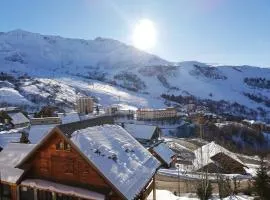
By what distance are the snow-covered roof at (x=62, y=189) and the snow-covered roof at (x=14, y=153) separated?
4238 millimetres

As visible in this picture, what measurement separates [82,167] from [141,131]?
166 ft

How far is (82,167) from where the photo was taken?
79.7 feet

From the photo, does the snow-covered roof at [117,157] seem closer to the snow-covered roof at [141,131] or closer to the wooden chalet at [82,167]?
the wooden chalet at [82,167]

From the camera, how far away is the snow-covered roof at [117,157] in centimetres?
2309

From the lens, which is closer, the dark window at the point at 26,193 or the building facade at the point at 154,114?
the dark window at the point at 26,193

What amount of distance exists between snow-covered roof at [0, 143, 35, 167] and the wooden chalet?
2.48 m

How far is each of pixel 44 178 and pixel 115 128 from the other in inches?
292

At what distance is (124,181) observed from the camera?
23172mm

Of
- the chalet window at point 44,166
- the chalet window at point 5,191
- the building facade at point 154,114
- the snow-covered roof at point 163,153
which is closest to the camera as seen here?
the chalet window at point 44,166

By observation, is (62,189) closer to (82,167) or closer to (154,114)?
(82,167)

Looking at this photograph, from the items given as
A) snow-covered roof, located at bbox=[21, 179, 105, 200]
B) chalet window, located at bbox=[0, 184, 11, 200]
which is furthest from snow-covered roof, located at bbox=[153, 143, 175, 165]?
snow-covered roof, located at bbox=[21, 179, 105, 200]

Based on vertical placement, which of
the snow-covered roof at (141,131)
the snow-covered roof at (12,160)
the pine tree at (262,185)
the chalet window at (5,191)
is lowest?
the snow-covered roof at (141,131)

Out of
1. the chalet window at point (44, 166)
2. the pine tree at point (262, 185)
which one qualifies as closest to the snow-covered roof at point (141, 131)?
the chalet window at point (44, 166)

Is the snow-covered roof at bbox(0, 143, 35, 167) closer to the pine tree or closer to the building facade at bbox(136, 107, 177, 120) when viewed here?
the pine tree
